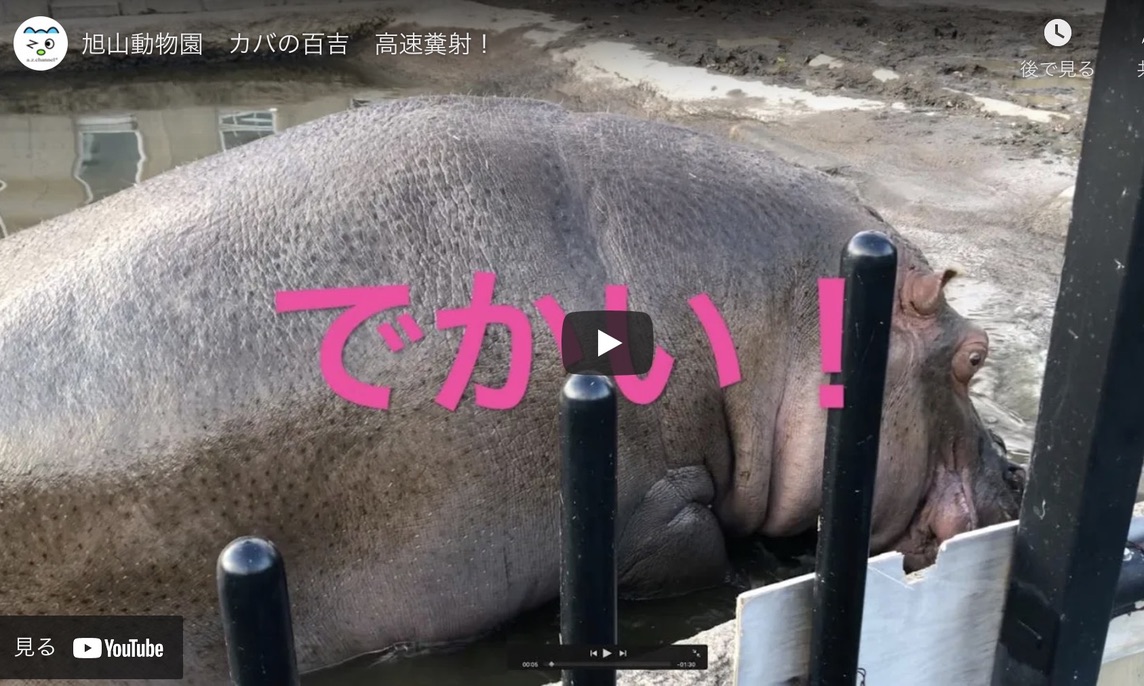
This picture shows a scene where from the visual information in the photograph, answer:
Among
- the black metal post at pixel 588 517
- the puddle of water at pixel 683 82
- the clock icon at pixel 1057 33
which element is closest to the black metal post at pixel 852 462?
the black metal post at pixel 588 517

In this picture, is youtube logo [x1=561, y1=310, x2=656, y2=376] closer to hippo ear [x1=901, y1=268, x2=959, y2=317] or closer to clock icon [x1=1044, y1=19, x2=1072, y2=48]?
hippo ear [x1=901, y1=268, x2=959, y2=317]

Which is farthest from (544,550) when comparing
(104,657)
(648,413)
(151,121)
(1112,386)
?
(151,121)

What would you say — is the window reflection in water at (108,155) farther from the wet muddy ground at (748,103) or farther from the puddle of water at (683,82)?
the puddle of water at (683,82)

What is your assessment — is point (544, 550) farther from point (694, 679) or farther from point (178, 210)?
point (178, 210)

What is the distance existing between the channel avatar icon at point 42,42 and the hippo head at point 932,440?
385cm

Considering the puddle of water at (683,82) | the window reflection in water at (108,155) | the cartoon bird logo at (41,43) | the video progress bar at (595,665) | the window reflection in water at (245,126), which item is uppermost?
the cartoon bird logo at (41,43)

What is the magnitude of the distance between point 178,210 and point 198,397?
454mm

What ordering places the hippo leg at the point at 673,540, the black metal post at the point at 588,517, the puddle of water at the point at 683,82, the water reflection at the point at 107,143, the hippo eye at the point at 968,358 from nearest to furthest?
the black metal post at the point at 588,517, the hippo leg at the point at 673,540, the hippo eye at the point at 968,358, the water reflection at the point at 107,143, the puddle of water at the point at 683,82

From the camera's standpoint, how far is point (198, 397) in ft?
7.09

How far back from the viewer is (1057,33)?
7605 mm

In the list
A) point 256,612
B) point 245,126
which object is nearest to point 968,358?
point 256,612

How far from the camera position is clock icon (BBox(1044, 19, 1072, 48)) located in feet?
24.8
